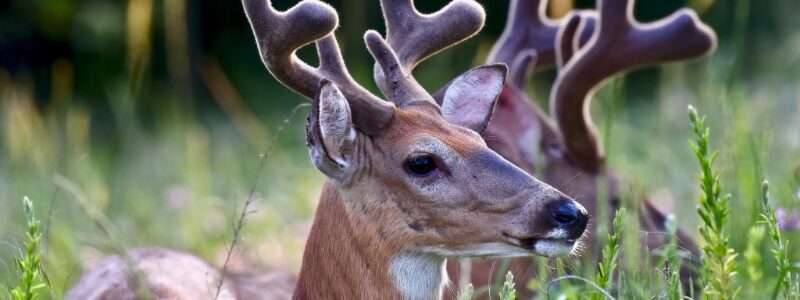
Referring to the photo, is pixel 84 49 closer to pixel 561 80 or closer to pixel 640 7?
pixel 640 7

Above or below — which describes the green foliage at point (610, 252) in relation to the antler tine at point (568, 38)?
above

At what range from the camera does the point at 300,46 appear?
12.2ft

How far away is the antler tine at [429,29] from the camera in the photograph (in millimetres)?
4207

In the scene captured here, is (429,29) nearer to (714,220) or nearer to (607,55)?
(607,55)

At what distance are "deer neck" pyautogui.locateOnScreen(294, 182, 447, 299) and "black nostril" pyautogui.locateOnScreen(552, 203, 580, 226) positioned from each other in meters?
0.45

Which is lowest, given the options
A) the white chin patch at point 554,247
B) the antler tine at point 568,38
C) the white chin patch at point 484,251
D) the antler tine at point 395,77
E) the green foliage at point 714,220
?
the antler tine at point 568,38

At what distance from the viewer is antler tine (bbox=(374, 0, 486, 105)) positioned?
4.21m

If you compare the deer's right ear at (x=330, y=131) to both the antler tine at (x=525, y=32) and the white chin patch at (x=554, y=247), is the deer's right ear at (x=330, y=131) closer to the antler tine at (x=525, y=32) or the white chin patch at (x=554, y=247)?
the white chin patch at (x=554, y=247)

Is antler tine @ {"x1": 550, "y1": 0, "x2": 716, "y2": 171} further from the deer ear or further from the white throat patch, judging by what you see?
the white throat patch

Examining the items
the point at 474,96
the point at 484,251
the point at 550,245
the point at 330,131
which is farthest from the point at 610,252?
the point at 474,96

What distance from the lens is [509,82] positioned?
18.8 feet

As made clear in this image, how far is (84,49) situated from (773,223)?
1113 centimetres

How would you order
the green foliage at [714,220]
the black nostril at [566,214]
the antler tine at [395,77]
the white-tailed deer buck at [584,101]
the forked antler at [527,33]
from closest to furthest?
the green foliage at [714,220]
the black nostril at [566,214]
the antler tine at [395,77]
the white-tailed deer buck at [584,101]
the forked antler at [527,33]

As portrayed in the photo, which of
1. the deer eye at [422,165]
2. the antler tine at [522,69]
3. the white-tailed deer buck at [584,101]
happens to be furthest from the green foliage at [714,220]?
the antler tine at [522,69]
